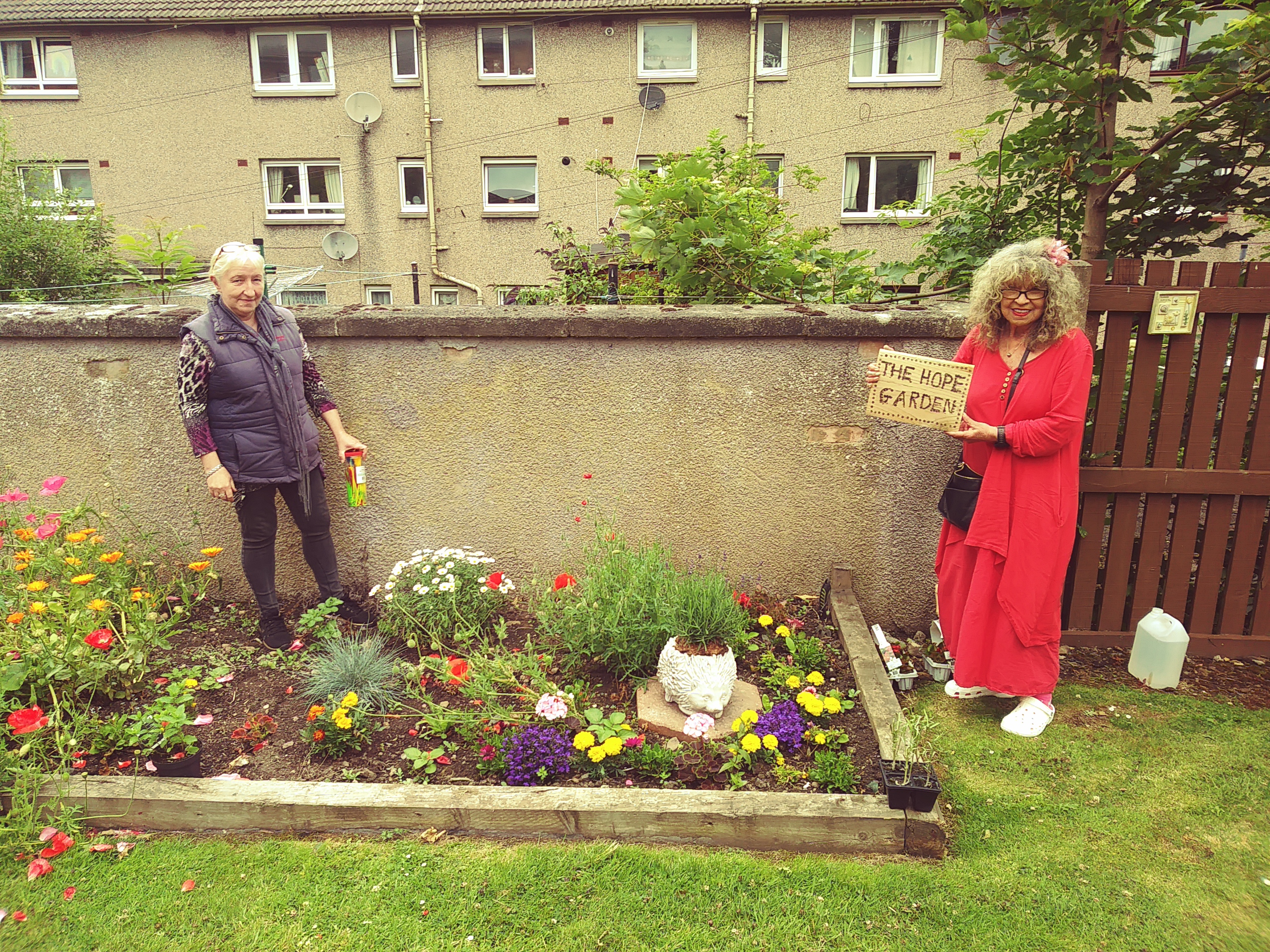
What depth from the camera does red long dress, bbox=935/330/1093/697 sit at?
9.18ft

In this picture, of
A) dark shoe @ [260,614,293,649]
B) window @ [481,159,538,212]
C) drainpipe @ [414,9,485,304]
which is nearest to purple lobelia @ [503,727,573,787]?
dark shoe @ [260,614,293,649]

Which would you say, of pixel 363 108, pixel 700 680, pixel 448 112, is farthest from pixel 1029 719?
pixel 363 108

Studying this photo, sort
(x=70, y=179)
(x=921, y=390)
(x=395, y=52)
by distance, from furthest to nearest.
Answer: (x=70, y=179) < (x=395, y=52) < (x=921, y=390)

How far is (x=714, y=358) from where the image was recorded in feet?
12.3

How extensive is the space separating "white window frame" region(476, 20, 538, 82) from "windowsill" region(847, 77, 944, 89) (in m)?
6.51

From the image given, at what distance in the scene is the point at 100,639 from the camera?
2787 mm

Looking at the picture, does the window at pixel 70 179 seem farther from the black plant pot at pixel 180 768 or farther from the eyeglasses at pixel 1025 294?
the eyeglasses at pixel 1025 294

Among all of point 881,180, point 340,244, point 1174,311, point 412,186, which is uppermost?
point 881,180

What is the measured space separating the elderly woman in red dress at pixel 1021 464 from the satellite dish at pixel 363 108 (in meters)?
15.9

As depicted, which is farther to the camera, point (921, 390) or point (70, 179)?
point (70, 179)

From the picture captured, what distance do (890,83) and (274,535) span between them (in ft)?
52.5

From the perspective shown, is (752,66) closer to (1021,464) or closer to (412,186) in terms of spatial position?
(412,186)

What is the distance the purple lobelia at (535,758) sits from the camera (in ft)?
8.63

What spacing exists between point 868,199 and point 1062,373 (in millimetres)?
14823
